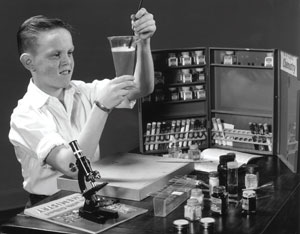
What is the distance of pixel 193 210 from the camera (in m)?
1.76

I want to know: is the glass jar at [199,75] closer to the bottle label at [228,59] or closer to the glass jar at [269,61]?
the bottle label at [228,59]

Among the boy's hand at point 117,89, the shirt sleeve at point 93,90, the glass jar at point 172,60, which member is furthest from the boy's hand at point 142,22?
the glass jar at point 172,60


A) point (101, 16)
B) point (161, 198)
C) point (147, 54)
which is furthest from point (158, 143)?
point (101, 16)

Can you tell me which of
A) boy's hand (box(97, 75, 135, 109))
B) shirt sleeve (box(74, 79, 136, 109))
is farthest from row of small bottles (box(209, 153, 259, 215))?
shirt sleeve (box(74, 79, 136, 109))

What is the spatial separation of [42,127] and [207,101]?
3.40 ft

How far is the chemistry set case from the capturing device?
9.27ft

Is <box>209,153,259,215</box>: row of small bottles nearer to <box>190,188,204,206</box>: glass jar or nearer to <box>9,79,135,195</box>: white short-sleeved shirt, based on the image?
<box>190,188,204,206</box>: glass jar

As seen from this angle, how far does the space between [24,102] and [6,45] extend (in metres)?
1.56

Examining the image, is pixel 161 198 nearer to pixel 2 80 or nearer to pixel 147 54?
pixel 147 54

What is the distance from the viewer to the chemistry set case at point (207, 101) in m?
2.82

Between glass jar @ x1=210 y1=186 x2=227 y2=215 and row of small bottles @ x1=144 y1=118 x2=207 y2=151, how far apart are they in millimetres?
1013

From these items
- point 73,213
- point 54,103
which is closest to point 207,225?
point 73,213

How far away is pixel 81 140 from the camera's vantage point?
7.17ft

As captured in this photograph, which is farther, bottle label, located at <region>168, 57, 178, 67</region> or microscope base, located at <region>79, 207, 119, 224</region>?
bottle label, located at <region>168, 57, 178, 67</region>
